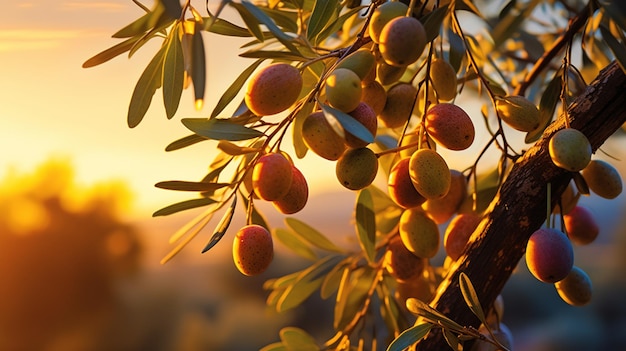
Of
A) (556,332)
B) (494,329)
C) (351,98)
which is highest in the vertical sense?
(351,98)

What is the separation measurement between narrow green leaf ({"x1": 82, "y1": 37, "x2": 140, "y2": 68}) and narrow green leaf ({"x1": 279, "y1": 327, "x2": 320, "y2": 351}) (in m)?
0.23

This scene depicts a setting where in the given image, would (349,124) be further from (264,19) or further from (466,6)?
(466,6)

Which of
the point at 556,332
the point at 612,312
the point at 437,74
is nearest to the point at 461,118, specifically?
the point at 437,74

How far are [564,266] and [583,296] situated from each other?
0.18ft

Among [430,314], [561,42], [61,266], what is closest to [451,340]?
[430,314]

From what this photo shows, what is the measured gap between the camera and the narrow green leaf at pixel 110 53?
306 millimetres

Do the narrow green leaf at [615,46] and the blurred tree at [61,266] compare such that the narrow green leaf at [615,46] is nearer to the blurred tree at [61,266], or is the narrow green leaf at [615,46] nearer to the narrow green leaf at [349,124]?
the narrow green leaf at [349,124]

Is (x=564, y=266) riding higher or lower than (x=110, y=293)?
higher

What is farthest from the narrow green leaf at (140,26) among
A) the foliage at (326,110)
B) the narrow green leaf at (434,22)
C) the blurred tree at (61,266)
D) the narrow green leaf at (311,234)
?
the blurred tree at (61,266)

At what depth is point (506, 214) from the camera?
328 mm

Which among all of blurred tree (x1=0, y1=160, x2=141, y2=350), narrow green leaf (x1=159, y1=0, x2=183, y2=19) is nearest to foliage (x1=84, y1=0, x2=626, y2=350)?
narrow green leaf (x1=159, y1=0, x2=183, y2=19)

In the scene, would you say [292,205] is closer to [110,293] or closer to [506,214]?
[506,214]

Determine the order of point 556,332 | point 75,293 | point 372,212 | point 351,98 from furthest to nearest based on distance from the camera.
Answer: point 75,293 < point 556,332 < point 372,212 < point 351,98

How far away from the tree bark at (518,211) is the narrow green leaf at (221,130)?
134 millimetres
